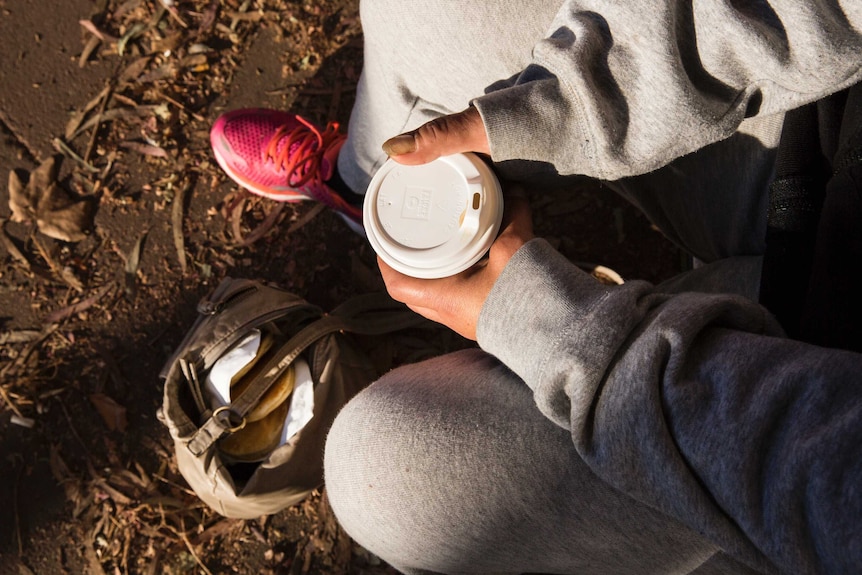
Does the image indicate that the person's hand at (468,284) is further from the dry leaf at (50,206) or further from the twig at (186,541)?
the dry leaf at (50,206)

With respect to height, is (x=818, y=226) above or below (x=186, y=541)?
above

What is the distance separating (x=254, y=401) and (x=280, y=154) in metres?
0.75

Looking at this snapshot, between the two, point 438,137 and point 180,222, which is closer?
point 438,137

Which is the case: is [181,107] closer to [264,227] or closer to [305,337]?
[264,227]

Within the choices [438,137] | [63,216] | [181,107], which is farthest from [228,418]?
[181,107]

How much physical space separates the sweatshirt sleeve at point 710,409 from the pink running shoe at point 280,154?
38.5 inches

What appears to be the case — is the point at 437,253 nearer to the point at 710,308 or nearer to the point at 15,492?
the point at 710,308

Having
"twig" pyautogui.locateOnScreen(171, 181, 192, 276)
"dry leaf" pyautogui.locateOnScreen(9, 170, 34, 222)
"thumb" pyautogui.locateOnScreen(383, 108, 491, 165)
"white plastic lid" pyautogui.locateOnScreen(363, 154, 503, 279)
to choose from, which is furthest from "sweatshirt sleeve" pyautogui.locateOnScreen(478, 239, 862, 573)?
"dry leaf" pyautogui.locateOnScreen(9, 170, 34, 222)

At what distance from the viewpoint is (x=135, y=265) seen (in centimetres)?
204

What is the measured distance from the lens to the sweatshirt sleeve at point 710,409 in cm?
68

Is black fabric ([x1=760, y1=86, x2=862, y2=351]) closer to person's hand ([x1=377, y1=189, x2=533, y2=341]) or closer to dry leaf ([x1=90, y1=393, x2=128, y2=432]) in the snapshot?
person's hand ([x1=377, y1=189, x2=533, y2=341])

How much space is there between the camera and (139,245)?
6.72 feet

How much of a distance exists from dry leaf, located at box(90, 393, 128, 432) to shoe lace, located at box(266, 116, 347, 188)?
910mm

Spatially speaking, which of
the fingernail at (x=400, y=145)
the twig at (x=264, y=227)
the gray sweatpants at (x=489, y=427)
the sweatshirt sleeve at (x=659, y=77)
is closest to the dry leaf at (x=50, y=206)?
the twig at (x=264, y=227)
